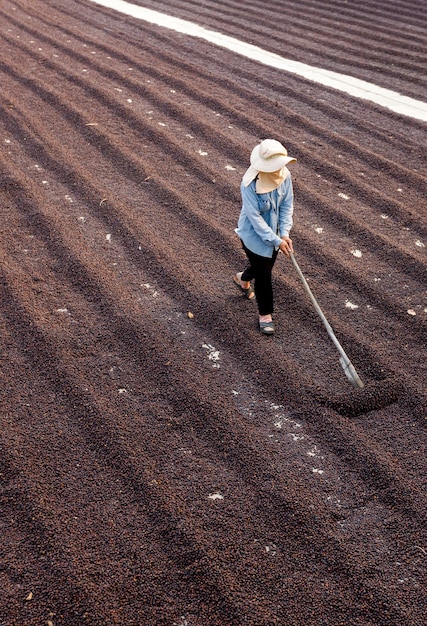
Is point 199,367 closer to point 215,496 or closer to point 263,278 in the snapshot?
point 263,278

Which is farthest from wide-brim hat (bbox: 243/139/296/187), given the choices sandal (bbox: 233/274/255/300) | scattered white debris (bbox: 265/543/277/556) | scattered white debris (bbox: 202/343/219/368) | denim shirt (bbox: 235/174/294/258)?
scattered white debris (bbox: 265/543/277/556)

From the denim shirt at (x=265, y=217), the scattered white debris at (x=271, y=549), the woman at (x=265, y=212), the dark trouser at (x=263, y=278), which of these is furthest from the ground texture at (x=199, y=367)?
the denim shirt at (x=265, y=217)

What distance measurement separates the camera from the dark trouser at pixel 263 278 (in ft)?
13.1

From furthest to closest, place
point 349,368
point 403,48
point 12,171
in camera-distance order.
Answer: point 403,48 < point 12,171 < point 349,368

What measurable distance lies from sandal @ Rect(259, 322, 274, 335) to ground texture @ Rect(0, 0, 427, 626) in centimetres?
5

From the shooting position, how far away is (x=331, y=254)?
4.93 metres

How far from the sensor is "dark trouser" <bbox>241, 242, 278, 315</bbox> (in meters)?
3.99

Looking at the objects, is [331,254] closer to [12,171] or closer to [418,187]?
[418,187]

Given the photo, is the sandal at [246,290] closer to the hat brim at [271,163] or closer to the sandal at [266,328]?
the sandal at [266,328]

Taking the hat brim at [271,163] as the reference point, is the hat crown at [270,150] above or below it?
above

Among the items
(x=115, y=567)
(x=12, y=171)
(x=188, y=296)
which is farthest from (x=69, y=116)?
(x=115, y=567)

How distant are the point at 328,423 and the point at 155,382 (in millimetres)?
1022

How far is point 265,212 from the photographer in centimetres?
389

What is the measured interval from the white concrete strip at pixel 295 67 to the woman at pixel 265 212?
13.1ft
